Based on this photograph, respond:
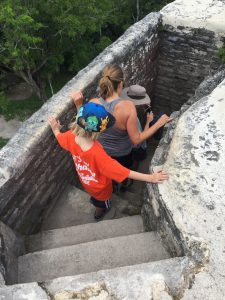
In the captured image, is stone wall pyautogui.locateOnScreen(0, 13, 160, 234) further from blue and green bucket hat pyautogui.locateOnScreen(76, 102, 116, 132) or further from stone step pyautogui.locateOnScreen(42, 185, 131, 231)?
blue and green bucket hat pyautogui.locateOnScreen(76, 102, 116, 132)

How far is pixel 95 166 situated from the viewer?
3143mm

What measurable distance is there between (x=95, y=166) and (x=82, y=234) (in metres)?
0.88

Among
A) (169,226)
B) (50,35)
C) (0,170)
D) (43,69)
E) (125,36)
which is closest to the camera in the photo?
(169,226)

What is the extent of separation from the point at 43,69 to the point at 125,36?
246 inches

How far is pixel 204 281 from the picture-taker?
246 cm

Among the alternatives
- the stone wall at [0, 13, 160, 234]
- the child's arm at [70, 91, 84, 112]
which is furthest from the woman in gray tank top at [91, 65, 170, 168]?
the stone wall at [0, 13, 160, 234]

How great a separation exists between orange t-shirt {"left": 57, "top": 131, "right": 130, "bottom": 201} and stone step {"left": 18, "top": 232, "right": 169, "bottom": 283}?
0.52 metres

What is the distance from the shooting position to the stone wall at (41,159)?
10.8 feet

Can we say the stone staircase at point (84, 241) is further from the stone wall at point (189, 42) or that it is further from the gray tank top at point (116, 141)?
the stone wall at point (189, 42)

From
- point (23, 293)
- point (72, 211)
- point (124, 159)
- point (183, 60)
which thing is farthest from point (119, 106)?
point (183, 60)

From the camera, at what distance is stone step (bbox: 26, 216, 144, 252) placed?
3.62m

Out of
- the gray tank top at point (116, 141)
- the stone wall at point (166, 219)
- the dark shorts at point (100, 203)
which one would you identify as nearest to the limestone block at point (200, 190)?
the stone wall at point (166, 219)

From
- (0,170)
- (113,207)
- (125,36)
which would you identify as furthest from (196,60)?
(0,170)

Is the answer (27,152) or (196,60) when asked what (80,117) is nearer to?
(27,152)
